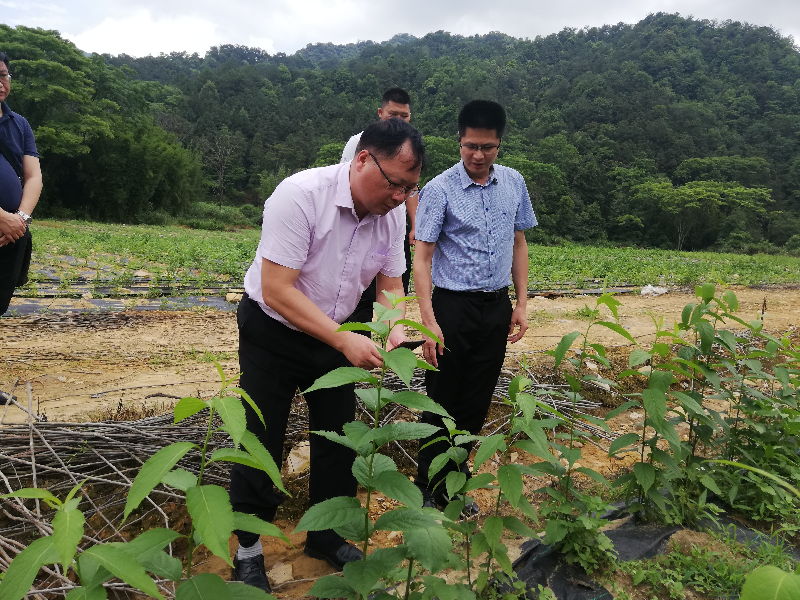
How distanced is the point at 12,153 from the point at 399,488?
2.87 metres

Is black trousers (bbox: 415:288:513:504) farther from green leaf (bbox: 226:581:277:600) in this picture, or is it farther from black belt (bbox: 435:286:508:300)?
green leaf (bbox: 226:581:277:600)

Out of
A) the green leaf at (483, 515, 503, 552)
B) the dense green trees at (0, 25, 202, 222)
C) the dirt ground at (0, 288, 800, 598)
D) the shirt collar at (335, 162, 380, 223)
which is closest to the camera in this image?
the green leaf at (483, 515, 503, 552)

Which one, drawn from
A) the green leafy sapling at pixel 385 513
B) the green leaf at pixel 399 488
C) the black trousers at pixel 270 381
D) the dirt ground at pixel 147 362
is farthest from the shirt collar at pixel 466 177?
the green leaf at pixel 399 488

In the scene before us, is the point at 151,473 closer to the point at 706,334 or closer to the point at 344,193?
the point at 344,193

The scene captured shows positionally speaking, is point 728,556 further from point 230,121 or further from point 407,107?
point 230,121

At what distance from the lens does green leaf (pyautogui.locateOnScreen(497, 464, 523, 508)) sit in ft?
4.69

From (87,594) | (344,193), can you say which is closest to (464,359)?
(344,193)

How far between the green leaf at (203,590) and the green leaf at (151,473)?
6.7 inches

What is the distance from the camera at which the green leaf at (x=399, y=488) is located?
3.67 feet

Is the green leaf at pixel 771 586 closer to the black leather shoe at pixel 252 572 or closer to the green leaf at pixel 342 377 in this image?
the green leaf at pixel 342 377

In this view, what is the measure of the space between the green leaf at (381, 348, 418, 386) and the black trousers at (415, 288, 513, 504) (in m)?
1.21

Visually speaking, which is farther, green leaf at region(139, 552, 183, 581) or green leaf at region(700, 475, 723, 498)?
green leaf at region(700, 475, 723, 498)

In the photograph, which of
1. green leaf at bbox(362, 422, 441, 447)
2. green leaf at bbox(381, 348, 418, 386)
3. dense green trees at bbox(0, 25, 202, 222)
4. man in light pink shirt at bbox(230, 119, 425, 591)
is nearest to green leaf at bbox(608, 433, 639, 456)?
man in light pink shirt at bbox(230, 119, 425, 591)

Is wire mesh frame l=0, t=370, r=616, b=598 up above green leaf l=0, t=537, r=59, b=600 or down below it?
below
